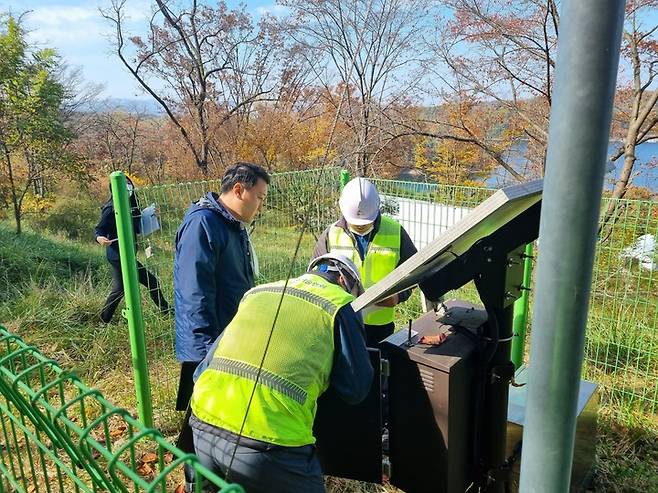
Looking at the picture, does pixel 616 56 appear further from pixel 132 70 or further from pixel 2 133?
pixel 132 70

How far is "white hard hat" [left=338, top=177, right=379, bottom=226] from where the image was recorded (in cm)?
313

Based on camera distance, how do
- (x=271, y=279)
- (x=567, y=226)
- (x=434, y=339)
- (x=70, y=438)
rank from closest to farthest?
(x=567, y=226)
(x=70, y=438)
(x=434, y=339)
(x=271, y=279)

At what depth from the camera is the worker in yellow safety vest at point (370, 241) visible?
3158mm

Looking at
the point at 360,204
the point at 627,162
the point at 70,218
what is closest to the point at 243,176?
the point at 360,204

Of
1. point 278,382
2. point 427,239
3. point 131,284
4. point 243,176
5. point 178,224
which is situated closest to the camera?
point 278,382

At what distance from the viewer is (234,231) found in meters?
2.92

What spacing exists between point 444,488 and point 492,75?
8.96m

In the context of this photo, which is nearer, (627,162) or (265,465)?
(265,465)

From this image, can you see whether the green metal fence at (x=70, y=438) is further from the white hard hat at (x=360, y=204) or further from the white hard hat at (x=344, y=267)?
the white hard hat at (x=360, y=204)

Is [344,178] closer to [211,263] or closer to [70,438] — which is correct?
[211,263]

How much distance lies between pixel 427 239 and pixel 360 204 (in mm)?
1560

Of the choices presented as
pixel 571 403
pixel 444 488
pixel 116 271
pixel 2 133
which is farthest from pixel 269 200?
pixel 2 133

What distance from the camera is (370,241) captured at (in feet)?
10.6

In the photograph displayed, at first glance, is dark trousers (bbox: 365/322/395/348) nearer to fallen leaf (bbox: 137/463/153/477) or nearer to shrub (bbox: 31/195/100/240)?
fallen leaf (bbox: 137/463/153/477)
